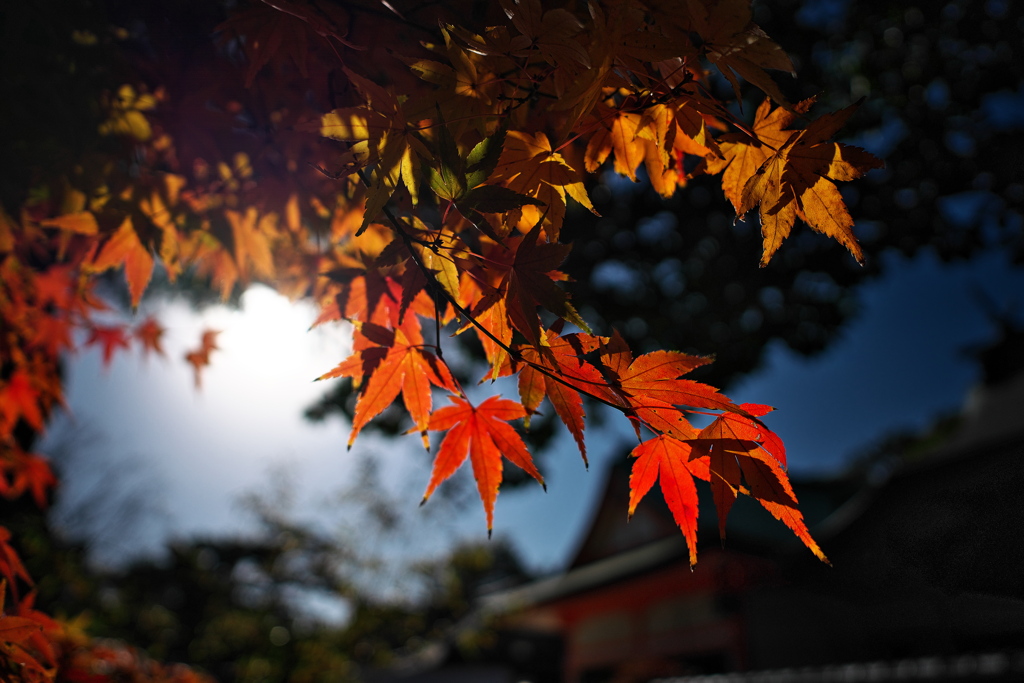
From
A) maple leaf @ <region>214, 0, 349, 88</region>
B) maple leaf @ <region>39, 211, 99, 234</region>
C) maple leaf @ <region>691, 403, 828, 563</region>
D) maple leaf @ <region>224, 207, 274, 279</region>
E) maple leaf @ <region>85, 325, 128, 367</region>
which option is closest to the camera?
maple leaf @ <region>691, 403, 828, 563</region>

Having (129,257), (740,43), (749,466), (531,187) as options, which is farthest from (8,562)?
(740,43)

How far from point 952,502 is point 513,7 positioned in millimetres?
875

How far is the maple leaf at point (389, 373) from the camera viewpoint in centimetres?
82

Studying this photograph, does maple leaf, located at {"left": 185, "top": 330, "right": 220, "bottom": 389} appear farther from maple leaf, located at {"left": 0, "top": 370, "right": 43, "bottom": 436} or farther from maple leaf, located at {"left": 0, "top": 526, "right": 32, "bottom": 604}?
maple leaf, located at {"left": 0, "top": 526, "right": 32, "bottom": 604}

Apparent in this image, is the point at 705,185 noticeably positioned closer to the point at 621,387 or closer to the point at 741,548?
the point at 621,387

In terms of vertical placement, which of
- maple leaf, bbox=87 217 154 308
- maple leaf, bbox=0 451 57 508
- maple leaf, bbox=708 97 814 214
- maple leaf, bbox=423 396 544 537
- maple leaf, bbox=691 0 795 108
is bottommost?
maple leaf, bbox=423 396 544 537

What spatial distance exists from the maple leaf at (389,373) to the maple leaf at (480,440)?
31 millimetres

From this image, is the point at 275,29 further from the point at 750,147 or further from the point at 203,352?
the point at 203,352

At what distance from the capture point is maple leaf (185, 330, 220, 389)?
2.10 m

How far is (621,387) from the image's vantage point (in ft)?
2.23

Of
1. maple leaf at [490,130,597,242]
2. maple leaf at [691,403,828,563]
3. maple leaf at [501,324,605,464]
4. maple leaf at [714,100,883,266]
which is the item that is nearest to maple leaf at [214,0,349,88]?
maple leaf at [490,130,597,242]

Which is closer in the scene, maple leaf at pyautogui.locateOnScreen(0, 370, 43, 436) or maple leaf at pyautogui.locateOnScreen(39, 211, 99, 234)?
maple leaf at pyautogui.locateOnScreen(39, 211, 99, 234)

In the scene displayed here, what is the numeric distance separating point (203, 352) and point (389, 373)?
1.59 m

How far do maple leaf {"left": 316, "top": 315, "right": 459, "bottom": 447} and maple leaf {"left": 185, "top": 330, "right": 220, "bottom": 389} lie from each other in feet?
5.02
